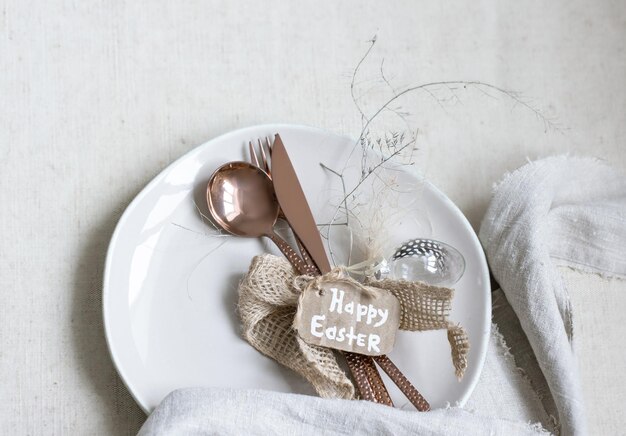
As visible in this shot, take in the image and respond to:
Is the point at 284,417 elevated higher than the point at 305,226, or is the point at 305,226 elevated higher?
the point at 305,226

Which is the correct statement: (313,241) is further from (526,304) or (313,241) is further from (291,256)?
(526,304)

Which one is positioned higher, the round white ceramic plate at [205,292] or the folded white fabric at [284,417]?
the round white ceramic plate at [205,292]

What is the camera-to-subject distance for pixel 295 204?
64cm

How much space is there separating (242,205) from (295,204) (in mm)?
46

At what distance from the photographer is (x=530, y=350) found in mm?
721

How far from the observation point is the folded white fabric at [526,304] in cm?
58

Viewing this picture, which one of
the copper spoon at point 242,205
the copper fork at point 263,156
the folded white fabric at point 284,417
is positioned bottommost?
the folded white fabric at point 284,417

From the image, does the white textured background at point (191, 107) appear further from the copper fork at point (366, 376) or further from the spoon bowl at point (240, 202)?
the copper fork at point (366, 376)

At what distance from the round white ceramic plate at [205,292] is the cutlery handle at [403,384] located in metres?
0.02

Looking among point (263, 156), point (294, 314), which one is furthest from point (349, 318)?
point (263, 156)

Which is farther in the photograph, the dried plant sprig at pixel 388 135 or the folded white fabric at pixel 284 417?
the dried plant sprig at pixel 388 135

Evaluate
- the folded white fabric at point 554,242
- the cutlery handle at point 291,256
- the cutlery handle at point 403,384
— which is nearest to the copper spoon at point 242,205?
the cutlery handle at point 291,256

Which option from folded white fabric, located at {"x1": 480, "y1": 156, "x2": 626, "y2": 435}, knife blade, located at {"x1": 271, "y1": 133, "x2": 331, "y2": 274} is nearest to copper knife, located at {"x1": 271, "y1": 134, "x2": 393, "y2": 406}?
knife blade, located at {"x1": 271, "y1": 133, "x2": 331, "y2": 274}

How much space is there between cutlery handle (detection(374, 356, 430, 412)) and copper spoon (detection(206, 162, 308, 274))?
11 centimetres
